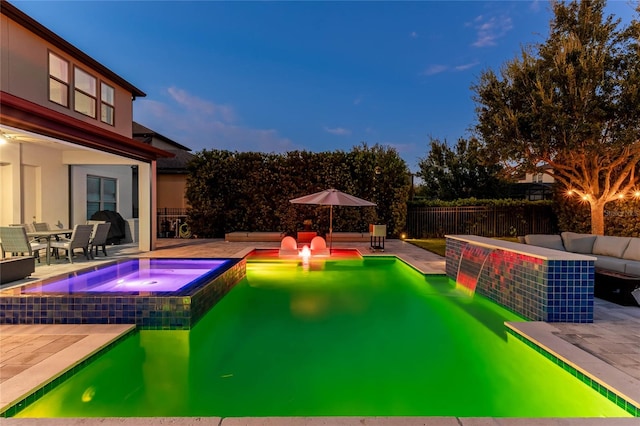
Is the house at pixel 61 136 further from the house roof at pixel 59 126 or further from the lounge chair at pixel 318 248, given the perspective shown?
the lounge chair at pixel 318 248

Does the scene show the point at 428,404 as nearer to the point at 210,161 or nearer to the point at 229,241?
the point at 229,241

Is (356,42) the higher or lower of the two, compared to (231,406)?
higher

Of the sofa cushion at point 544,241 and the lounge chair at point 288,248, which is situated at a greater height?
the sofa cushion at point 544,241

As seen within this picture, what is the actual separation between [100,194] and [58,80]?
5182mm

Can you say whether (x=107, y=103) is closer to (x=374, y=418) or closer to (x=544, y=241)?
(x=374, y=418)

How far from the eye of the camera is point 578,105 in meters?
12.3

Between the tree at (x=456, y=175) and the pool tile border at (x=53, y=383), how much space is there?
23.4m

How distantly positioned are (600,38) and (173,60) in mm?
22275

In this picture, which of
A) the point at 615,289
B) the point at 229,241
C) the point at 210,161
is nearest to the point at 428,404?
the point at 615,289

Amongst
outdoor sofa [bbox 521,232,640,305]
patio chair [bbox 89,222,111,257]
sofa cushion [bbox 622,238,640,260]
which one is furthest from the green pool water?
A: patio chair [bbox 89,222,111,257]

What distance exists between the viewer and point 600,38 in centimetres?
1253

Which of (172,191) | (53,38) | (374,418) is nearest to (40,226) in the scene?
(53,38)

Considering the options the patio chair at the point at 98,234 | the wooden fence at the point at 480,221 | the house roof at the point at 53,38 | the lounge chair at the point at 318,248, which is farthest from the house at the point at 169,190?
the wooden fence at the point at 480,221

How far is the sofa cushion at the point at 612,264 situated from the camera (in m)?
6.46
